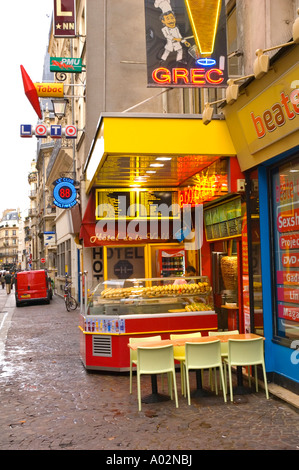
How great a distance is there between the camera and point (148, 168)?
1094 centimetres

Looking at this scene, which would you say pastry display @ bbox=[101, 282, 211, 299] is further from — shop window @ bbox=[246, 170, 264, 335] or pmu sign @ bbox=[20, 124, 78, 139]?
pmu sign @ bbox=[20, 124, 78, 139]

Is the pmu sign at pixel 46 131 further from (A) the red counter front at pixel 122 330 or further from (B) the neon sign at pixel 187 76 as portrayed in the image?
(B) the neon sign at pixel 187 76

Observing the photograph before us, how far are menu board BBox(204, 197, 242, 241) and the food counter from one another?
1.39 meters

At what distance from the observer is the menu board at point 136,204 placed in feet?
50.6

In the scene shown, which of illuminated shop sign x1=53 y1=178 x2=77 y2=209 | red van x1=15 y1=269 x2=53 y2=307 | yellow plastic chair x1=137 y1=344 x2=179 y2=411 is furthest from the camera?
red van x1=15 y1=269 x2=53 y2=307

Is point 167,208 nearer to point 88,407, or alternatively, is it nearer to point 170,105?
point 170,105

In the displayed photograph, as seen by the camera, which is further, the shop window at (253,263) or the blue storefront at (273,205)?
the shop window at (253,263)

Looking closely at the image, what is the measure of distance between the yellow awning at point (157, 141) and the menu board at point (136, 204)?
4.85m

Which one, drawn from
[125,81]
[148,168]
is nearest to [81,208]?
[125,81]

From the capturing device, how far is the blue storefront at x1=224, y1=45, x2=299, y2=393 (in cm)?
757

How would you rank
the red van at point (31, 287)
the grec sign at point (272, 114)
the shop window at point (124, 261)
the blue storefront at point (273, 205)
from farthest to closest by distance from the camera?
the red van at point (31, 287) → the shop window at point (124, 261) → the blue storefront at point (273, 205) → the grec sign at point (272, 114)

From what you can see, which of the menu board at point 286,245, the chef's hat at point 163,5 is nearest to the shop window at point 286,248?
the menu board at point 286,245

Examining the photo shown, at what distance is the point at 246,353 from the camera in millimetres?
7715

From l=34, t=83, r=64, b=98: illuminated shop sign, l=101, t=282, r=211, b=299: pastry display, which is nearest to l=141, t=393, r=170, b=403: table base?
l=101, t=282, r=211, b=299: pastry display
